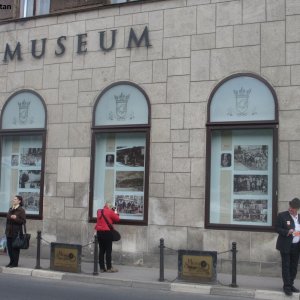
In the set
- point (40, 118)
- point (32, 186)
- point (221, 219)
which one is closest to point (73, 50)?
point (40, 118)

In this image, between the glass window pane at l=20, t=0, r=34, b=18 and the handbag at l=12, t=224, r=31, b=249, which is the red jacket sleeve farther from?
the glass window pane at l=20, t=0, r=34, b=18

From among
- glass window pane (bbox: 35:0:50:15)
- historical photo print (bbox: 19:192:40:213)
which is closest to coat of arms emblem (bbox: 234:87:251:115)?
historical photo print (bbox: 19:192:40:213)

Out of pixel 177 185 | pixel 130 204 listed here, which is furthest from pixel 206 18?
pixel 130 204

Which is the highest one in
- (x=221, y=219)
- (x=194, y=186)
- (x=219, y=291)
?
(x=194, y=186)

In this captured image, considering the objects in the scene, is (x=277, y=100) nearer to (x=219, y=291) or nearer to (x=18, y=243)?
(x=219, y=291)

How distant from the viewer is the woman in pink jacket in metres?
11.6

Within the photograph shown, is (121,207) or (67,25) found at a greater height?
(67,25)

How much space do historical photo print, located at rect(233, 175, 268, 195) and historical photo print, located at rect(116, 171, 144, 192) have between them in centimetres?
248

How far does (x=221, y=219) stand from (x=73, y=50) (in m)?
6.20

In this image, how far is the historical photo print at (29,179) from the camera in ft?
48.0

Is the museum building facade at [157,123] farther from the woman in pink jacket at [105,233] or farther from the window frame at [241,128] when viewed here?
the woman in pink jacket at [105,233]

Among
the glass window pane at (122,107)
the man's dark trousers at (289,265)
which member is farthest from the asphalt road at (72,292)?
the glass window pane at (122,107)

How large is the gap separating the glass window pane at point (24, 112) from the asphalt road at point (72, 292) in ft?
17.1

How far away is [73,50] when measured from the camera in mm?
14227
